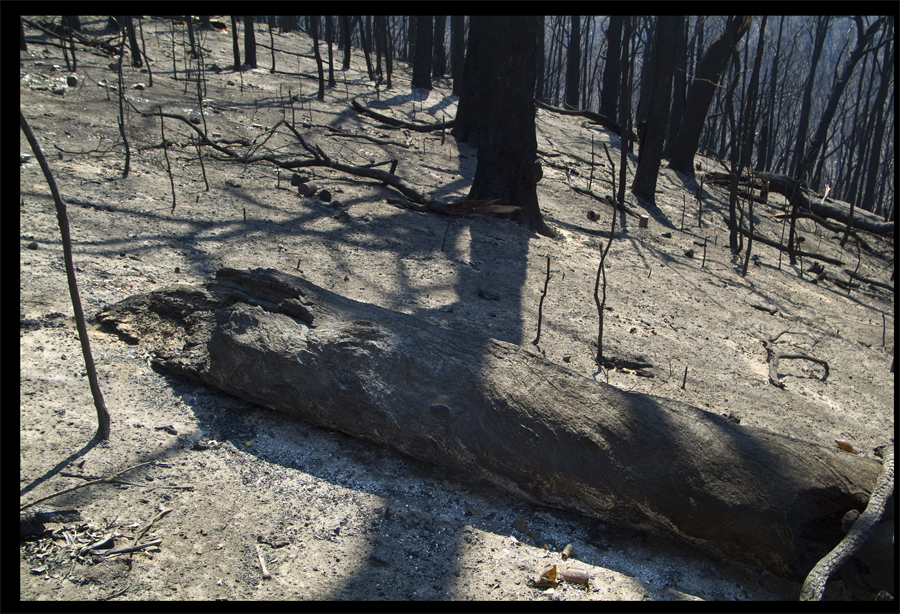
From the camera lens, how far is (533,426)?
216cm

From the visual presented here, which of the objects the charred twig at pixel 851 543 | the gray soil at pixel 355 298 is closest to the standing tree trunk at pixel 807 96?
the gray soil at pixel 355 298

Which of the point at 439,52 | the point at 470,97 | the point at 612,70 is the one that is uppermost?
the point at 439,52

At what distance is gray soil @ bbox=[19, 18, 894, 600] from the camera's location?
6.17ft

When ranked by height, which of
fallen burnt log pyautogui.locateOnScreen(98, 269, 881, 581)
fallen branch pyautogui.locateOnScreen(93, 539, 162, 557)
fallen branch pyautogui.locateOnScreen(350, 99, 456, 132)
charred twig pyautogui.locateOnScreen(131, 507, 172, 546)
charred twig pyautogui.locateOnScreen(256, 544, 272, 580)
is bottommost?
charred twig pyautogui.locateOnScreen(256, 544, 272, 580)

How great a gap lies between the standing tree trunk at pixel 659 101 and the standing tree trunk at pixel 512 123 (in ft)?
9.95

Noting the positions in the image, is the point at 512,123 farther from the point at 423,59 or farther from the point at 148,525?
the point at 423,59

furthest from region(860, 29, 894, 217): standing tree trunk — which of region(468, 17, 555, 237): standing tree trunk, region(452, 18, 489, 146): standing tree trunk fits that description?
region(468, 17, 555, 237): standing tree trunk

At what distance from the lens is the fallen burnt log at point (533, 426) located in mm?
1941

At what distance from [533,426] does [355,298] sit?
194 centimetres

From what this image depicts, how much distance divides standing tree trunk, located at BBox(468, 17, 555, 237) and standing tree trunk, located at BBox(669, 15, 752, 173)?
4.96 m

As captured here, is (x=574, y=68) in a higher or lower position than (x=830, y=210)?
higher

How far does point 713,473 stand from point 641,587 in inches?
17.7

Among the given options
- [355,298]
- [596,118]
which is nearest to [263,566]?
[355,298]

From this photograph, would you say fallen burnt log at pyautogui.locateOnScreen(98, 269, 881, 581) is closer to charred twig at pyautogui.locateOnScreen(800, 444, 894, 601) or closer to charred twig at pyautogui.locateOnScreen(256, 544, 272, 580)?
charred twig at pyautogui.locateOnScreen(800, 444, 894, 601)
